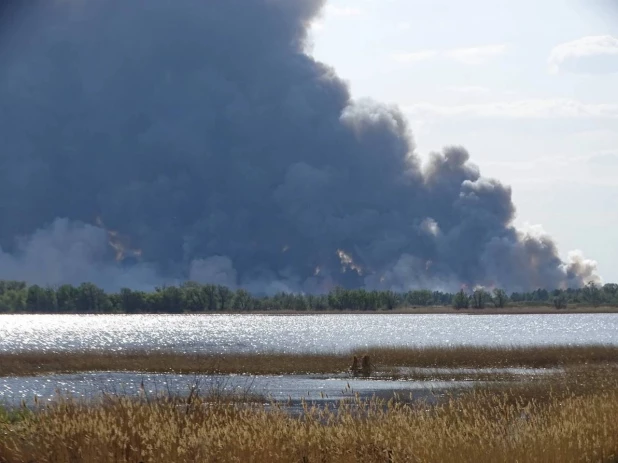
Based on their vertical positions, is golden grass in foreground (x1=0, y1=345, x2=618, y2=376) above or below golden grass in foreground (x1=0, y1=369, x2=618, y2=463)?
below

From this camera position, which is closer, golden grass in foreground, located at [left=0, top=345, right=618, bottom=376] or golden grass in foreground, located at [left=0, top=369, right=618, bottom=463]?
golden grass in foreground, located at [left=0, top=369, right=618, bottom=463]

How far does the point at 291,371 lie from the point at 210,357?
33.9 ft

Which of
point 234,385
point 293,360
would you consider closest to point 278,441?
point 234,385

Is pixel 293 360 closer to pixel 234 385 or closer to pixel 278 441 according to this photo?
pixel 234 385

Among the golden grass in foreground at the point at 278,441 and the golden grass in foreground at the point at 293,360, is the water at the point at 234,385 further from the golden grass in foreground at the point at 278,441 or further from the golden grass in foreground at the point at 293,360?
the golden grass in foreground at the point at 278,441

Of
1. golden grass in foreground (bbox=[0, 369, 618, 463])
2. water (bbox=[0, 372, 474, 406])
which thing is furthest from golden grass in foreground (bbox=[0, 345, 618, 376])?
golden grass in foreground (bbox=[0, 369, 618, 463])

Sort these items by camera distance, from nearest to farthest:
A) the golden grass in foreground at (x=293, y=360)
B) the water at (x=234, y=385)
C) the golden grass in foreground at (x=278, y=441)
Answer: the golden grass in foreground at (x=278, y=441) → the water at (x=234, y=385) → the golden grass in foreground at (x=293, y=360)

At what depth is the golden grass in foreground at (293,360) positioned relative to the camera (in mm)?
60969

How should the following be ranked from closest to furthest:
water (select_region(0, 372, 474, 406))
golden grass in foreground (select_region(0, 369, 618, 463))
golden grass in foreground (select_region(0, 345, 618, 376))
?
golden grass in foreground (select_region(0, 369, 618, 463))
water (select_region(0, 372, 474, 406))
golden grass in foreground (select_region(0, 345, 618, 376))

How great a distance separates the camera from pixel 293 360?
64812 mm

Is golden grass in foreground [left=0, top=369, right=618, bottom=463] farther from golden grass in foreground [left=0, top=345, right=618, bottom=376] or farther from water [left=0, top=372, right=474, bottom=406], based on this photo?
golden grass in foreground [left=0, top=345, right=618, bottom=376]

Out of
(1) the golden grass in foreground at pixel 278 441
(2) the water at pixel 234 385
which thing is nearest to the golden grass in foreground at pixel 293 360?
(2) the water at pixel 234 385

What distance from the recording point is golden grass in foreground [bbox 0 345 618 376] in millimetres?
60969

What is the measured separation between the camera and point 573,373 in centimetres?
5056
